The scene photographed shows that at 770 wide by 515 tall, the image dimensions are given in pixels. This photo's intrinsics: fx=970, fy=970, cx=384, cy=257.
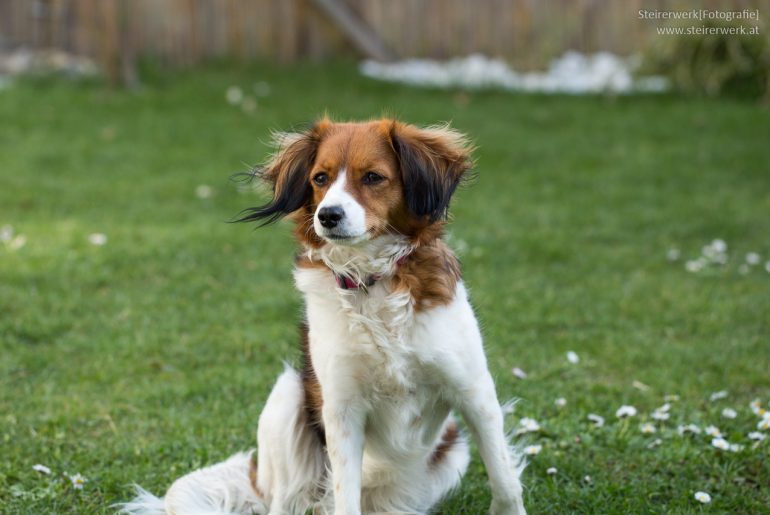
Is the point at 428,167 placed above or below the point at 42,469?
above

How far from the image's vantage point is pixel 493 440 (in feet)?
10.9

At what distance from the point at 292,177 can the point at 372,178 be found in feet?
1.08

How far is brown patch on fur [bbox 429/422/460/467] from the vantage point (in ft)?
12.2

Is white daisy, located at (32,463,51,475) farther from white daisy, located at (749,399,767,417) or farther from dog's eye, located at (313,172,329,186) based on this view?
white daisy, located at (749,399,767,417)

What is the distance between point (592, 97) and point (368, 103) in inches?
104

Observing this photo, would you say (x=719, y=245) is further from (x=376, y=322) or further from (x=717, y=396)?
(x=376, y=322)

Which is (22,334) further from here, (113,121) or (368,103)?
(368,103)

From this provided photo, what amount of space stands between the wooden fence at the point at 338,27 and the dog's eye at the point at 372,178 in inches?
336

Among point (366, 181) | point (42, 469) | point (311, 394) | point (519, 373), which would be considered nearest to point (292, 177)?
point (366, 181)

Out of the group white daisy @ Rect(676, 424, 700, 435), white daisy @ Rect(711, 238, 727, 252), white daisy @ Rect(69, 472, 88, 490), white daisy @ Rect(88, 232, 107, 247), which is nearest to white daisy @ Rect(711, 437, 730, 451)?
white daisy @ Rect(676, 424, 700, 435)

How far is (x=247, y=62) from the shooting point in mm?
11586

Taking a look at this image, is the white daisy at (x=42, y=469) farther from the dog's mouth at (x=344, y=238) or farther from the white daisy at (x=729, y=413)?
the white daisy at (x=729, y=413)

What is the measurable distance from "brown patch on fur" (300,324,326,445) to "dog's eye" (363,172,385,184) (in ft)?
2.12

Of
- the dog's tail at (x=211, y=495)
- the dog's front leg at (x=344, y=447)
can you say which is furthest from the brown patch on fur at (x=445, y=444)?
the dog's tail at (x=211, y=495)
